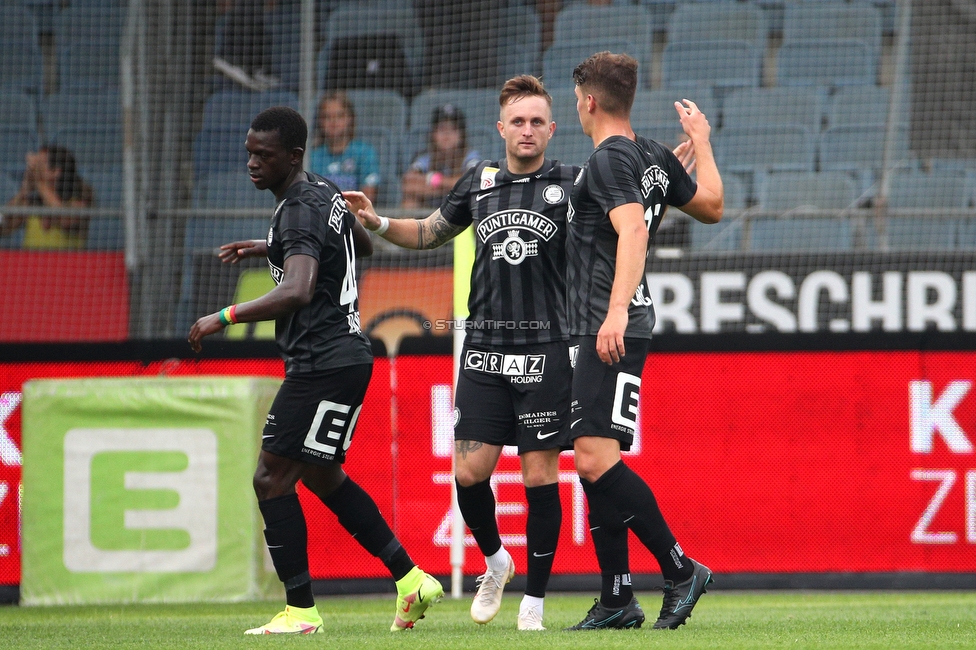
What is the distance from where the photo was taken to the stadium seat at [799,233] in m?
8.70

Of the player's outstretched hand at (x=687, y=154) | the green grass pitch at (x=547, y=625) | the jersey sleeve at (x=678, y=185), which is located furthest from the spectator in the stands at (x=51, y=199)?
the jersey sleeve at (x=678, y=185)

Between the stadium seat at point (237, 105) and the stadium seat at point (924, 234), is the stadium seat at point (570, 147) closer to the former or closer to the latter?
the stadium seat at point (237, 105)

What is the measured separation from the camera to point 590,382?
12.9 ft

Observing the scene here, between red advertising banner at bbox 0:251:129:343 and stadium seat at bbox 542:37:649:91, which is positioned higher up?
stadium seat at bbox 542:37:649:91

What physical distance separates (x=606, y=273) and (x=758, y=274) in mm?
4169

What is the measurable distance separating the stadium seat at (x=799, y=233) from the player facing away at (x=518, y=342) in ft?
14.6

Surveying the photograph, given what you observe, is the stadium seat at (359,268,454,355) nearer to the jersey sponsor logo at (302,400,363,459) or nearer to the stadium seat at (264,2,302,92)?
the stadium seat at (264,2,302,92)

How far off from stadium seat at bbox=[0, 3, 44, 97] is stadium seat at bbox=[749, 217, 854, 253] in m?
6.22

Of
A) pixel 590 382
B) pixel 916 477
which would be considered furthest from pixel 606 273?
pixel 916 477

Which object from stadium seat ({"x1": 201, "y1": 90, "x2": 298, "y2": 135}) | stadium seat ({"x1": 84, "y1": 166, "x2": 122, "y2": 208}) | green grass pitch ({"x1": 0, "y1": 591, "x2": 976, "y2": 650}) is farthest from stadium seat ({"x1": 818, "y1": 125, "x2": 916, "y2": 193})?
stadium seat ({"x1": 84, "y1": 166, "x2": 122, "y2": 208})

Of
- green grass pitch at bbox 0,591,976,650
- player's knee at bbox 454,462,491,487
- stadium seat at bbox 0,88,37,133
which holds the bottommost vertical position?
green grass pitch at bbox 0,591,976,650

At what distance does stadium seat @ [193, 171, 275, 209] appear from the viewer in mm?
9422

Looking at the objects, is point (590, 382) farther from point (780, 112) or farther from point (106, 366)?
point (780, 112)

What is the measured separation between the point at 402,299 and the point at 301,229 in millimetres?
4374
